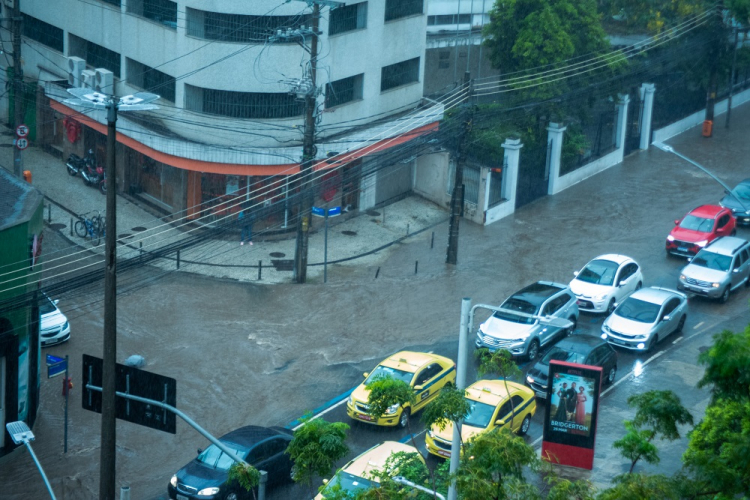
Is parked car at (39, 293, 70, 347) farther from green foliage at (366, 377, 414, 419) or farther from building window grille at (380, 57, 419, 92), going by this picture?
building window grille at (380, 57, 419, 92)

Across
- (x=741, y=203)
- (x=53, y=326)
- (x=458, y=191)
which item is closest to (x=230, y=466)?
(x=53, y=326)

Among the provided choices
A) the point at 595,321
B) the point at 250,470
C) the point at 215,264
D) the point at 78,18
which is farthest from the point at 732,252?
the point at 78,18

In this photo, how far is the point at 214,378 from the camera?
27.9 m

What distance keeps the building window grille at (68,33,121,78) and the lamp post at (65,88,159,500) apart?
25.8 metres

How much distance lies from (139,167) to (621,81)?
67.8 feet

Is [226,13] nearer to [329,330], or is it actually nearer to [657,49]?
[329,330]

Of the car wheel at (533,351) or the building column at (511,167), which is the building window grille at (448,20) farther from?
the car wheel at (533,351)

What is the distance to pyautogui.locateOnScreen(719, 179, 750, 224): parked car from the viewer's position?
40100mm

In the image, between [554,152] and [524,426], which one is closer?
[524,426]

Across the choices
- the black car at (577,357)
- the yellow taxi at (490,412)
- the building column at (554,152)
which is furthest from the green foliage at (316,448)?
the building column at (554,152)

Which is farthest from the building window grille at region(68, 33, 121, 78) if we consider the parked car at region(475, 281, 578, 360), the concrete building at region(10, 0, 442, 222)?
the parked car at region(475, 281, 578, 360)

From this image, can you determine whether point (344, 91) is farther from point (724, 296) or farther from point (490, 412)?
point (490, 412)

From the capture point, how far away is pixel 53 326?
28750 mm

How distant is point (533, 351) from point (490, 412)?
5.76 m
